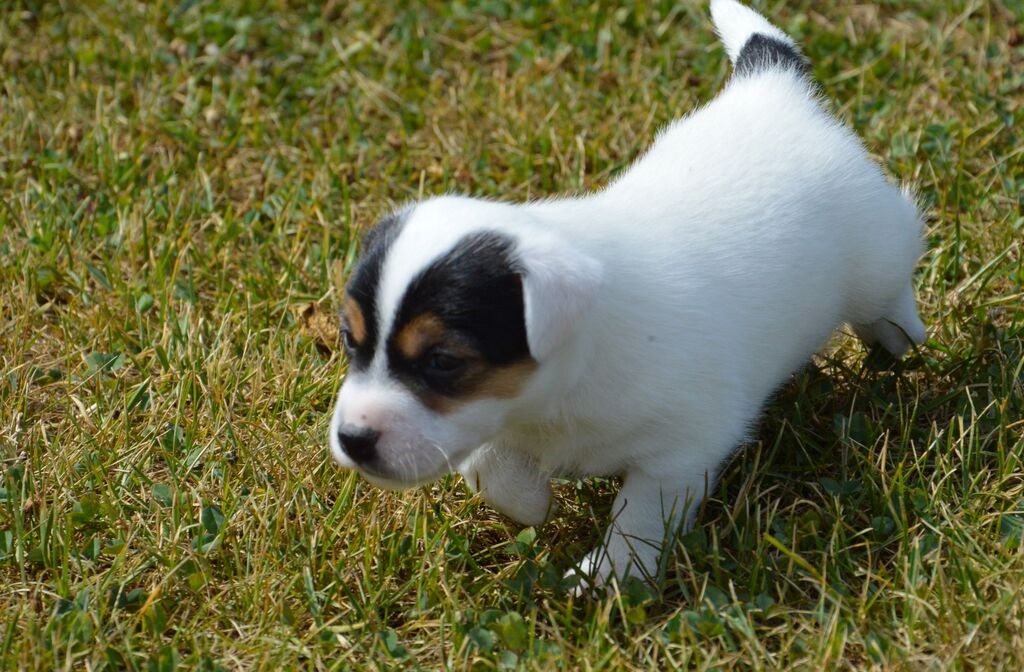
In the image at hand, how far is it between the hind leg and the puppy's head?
1.63m

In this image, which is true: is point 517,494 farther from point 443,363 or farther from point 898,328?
point 898,328

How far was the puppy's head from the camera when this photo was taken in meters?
3.35

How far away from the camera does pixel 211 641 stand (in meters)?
3.67

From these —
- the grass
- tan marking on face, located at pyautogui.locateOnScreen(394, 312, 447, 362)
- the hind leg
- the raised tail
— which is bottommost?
the grass

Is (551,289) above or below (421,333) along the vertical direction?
above

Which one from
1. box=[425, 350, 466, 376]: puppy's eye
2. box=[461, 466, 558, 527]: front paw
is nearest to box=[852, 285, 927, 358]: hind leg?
box=[461, 466, 558, 527]: front paw

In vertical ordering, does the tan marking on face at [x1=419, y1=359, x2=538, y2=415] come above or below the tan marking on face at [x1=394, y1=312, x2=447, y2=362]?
below

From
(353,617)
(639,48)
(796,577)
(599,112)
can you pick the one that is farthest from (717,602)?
(639,48)

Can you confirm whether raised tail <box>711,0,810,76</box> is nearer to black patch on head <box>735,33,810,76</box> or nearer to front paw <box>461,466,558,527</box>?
black patch on head <box>735,33,810,76</box>

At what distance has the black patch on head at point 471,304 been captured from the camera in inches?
132

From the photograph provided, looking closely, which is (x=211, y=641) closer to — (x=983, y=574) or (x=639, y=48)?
(x=983, y=574)

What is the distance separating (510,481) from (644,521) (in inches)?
16.5

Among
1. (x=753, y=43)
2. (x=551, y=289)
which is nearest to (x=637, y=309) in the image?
(x=551, y=289)

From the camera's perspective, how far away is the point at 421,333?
3350mm
